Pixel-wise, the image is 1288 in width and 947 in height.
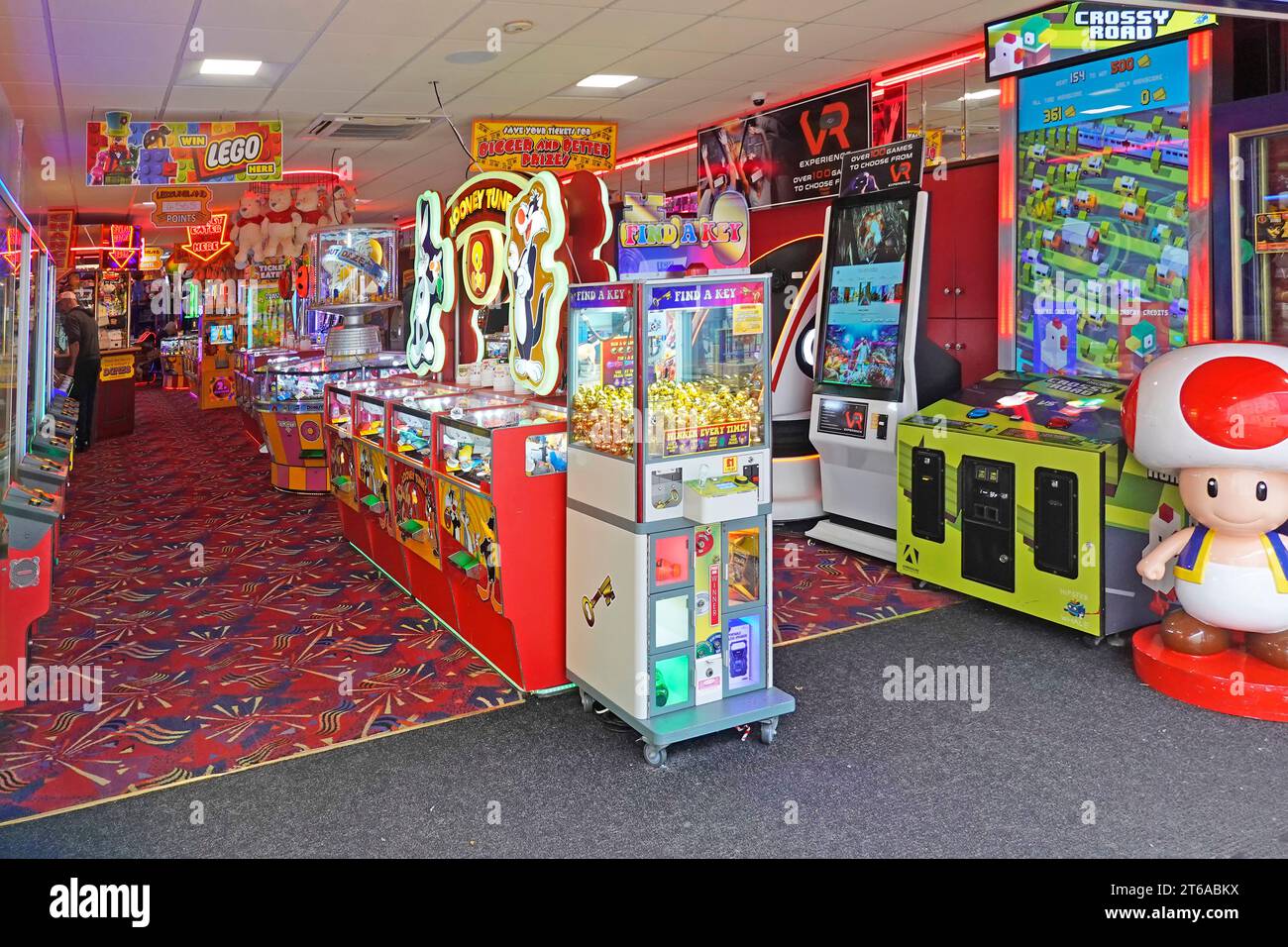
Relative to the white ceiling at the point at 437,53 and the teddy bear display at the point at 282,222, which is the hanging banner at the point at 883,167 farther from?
the teddy bear display at the point at 282,222

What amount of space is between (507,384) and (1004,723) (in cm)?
260

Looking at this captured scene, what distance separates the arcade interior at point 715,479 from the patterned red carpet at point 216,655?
31 mm

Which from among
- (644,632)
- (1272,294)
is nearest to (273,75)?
(644,632)

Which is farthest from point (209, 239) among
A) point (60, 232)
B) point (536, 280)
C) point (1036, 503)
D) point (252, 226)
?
point (1036, 503)

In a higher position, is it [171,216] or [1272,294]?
[171,216]

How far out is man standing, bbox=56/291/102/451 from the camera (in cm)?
1048

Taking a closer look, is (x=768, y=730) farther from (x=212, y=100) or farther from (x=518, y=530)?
(x=212, y=100)

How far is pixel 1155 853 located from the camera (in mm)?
2754

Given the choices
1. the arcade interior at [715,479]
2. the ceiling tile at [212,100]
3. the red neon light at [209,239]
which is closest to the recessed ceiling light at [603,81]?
the arcade interior at [715,479]

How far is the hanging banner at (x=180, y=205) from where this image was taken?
10391 mm

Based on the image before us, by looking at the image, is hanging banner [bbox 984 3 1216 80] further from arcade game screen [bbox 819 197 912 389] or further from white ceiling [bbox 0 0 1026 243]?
arcade game screen [bbox 819 197 912 389]

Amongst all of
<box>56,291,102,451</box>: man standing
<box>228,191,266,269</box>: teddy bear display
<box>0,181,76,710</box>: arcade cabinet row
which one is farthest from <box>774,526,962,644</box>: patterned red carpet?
<box>56,291,102,451</box>: man standing

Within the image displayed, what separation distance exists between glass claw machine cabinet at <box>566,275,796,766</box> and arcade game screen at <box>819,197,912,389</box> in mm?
2335

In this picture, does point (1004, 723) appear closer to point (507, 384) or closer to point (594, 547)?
point (594, 547)
